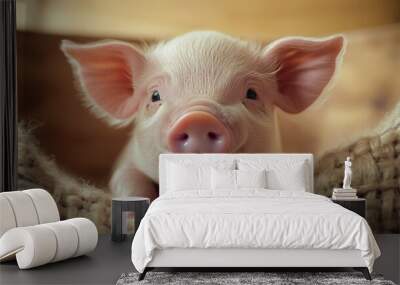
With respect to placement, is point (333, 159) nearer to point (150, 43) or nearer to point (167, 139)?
point (167, 139)

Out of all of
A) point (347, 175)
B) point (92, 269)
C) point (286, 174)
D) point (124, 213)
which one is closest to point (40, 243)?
point (92, 269)

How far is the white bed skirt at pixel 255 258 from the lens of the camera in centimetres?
395

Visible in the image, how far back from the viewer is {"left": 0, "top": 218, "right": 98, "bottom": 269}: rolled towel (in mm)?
4246

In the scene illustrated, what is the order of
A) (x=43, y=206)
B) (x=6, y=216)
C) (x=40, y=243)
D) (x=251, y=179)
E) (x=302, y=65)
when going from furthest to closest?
1. (x=302, y=65)
2. (x=251, y=179)
3. (x=43, y=206)
4. (x=6, y=216)
5. (x=40, y=243)

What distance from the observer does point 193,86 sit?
6.05 m

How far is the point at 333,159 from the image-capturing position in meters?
6.16

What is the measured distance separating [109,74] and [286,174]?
2.12m

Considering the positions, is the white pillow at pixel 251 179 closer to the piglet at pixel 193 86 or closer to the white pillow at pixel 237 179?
the white pillow at pixel 237 179

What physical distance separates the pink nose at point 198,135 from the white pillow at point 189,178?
1.28 ft

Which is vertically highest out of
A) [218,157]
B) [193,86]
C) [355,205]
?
[193,86]

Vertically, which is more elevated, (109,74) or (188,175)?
(109,74)

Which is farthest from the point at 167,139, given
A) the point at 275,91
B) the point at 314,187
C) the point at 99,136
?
the point at 314,187

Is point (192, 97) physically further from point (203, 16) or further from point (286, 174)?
point (286, 174)

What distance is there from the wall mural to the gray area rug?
6.94 feet
